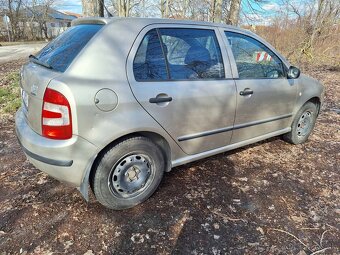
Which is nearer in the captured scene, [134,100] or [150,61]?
[134,100]

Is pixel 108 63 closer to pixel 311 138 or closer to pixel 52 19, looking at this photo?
pixel 311 138

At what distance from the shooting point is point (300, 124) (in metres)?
4.45

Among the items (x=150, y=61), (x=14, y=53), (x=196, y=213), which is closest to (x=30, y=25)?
(x=14, y=53)

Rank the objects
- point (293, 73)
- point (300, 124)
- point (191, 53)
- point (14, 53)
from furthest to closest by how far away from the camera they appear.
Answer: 1. point (14, 53)
2. point (300, 124)
3. point (293, 73)
4. point (191, 53)

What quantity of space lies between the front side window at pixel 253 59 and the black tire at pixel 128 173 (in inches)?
57.5

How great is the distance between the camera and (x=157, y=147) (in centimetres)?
287

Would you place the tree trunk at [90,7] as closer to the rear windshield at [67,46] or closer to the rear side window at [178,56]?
the rear windshield at [67,46]

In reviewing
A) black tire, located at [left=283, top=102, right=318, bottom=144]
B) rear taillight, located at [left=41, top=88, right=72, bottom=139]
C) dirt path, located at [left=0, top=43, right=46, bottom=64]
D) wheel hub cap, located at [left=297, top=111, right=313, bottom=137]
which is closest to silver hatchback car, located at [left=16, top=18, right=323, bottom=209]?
rear taillight, located at [left=41, top=88, right=72, bottom=139]

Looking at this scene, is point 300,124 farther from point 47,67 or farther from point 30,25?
point 30,25

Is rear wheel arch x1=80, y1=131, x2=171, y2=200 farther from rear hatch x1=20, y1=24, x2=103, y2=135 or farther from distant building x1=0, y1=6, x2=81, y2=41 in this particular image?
distant building x1=0, y1=6, x2=81, y2=41

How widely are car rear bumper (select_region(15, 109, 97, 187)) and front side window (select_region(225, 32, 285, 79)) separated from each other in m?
1.98

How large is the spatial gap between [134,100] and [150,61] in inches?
17.1

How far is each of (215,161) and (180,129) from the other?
119 centimetres

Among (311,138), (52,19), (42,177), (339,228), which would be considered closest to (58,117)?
(42,177)
